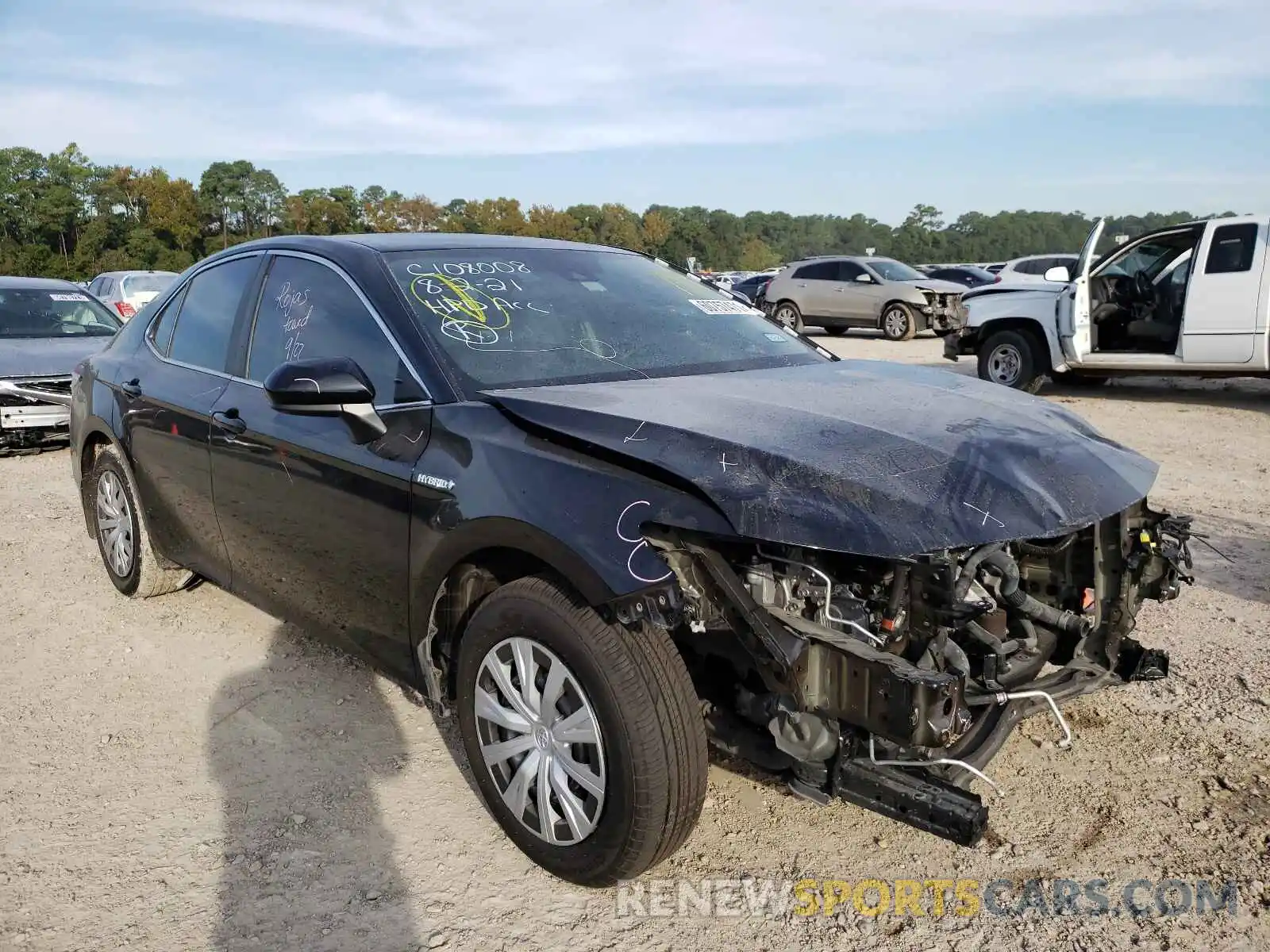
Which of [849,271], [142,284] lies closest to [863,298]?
[849,271]

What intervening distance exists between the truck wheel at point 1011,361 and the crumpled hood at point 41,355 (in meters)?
9.30

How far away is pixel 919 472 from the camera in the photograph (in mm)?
2396

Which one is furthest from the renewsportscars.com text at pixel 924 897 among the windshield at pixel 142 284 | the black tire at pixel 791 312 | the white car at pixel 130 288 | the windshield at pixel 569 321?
the black tire at pixel 791 312

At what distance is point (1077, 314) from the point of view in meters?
10.7

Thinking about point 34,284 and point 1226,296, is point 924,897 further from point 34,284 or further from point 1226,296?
point 34,284

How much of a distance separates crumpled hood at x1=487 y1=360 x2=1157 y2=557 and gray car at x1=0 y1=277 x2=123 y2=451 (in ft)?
24.2

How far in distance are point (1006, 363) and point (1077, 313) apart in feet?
3.39

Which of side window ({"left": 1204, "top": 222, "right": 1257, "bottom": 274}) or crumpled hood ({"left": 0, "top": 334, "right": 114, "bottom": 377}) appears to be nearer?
crumpled hood ({"left": 0, "top": 334, "right": 114, "bottom": 377})

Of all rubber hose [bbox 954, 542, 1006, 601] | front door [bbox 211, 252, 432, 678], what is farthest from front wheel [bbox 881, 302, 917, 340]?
rubber hose [bbox 954, 542, 1006, 601]

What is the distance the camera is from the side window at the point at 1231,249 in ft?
32.1

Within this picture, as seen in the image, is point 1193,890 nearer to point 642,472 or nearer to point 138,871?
point 642,472

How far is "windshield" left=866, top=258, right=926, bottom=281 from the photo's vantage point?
64.2 ft

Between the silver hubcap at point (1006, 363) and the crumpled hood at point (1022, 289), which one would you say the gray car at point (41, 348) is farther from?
the crumpled hood at point (1022, 289)

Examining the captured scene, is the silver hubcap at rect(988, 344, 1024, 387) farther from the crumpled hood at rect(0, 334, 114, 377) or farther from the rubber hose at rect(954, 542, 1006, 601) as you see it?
the rubber hose at rect(954, 542, 1006, 601)
